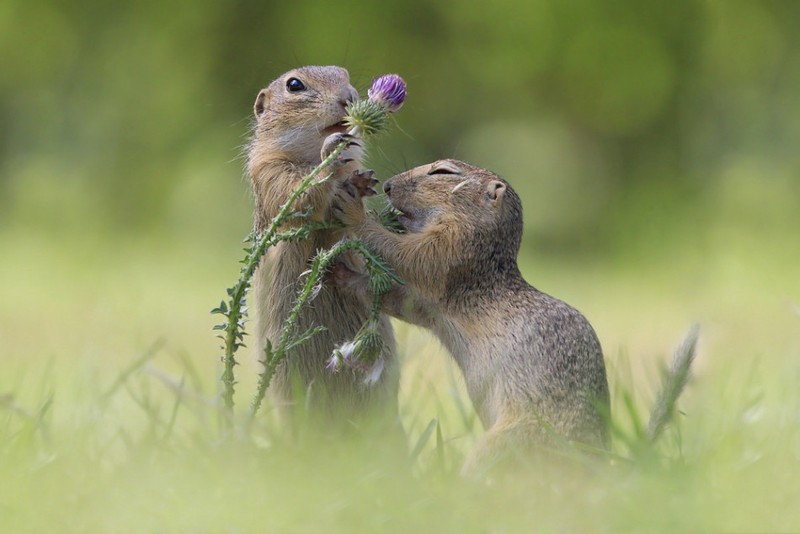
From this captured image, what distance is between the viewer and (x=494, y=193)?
3.57m

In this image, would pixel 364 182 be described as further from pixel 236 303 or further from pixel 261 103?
pixel 261 103

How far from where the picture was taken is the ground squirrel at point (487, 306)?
3.15 metres

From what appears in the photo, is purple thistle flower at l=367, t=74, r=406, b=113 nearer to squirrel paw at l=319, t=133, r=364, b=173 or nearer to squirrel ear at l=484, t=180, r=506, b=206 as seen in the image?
squirrel paw at l=319, t=133, r=364, b=173

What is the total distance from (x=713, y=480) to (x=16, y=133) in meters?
10.7

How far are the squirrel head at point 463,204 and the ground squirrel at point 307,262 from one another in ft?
0.71

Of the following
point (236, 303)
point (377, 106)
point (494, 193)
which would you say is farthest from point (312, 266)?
point (494, 193)

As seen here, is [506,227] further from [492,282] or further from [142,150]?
[142,150]

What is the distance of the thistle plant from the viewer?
3049 millimetres

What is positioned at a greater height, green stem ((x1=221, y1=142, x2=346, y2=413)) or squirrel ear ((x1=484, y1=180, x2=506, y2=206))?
squirrel ear ((x1=484, y1=180, x2=506, y2=206))

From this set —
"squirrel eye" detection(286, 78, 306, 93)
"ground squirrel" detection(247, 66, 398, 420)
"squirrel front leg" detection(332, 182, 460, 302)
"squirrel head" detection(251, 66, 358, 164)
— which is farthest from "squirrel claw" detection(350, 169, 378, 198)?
"squirrel eye" detection(286, 78, 306, 93)

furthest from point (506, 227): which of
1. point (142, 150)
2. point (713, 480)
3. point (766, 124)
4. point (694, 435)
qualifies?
point (142, 150)

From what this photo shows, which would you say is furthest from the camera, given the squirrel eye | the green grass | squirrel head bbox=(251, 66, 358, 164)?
the squirrel eye

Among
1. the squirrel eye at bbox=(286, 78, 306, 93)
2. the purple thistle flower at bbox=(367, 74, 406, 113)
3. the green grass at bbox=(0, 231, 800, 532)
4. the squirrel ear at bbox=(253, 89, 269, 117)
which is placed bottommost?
the green grass at bbox=(0, 231, 800, 532)

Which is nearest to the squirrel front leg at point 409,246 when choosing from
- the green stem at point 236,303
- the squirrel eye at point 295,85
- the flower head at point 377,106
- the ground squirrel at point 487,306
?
the ground squirrel at point 487,306
